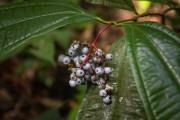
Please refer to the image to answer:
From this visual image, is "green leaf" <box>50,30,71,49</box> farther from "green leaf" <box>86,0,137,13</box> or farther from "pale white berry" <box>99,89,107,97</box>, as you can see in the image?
"pale white berry" <box>99,89,107,97</box>

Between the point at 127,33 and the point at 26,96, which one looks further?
the point at 26,96

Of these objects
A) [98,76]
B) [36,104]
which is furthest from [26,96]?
[98,76]

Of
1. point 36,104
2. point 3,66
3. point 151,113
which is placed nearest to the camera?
point 151,113

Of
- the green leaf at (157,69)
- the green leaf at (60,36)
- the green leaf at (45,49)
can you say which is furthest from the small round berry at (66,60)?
the green leaf at (60,36)

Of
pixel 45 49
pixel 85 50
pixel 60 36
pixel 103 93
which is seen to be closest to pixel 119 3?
pixel 85 50

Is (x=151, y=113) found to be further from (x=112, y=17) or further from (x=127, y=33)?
(x=112, y=17)

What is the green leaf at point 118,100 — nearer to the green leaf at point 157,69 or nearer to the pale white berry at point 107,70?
the pale white berry at point 107,70
